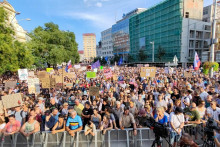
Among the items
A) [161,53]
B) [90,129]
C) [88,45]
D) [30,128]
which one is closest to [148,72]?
[90,129]

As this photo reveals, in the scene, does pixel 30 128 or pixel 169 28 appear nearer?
pixel 30 128

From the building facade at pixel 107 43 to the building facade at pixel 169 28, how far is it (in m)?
33.3

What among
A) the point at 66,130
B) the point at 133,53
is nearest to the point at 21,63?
the point at 66,130

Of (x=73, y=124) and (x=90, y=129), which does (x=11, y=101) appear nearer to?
(x=73, y=124)

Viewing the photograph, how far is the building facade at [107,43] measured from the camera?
86.5m

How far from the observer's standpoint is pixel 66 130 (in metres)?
4.02

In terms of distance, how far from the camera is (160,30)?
46.2 metres

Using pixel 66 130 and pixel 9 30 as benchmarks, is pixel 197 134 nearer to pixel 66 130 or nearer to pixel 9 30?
pixel 66 130

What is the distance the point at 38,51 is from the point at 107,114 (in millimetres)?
29912

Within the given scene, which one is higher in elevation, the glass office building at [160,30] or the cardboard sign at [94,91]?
the glass office building at [160,30]

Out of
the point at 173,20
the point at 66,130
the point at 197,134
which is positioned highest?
the point at 173,20

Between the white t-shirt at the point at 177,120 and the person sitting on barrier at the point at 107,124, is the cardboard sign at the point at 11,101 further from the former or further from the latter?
the white t-shirt at the point at 177,120

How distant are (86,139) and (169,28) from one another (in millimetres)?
46480

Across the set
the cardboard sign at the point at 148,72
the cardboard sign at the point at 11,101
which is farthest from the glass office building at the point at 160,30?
the cardboard sign at the point at 11,101
